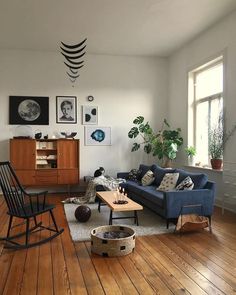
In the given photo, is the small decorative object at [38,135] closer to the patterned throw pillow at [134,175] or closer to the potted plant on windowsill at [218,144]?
the patterned throw pillow at [134,175]

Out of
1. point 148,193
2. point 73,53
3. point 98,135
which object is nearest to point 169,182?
point 148,193

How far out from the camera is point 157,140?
7.37m

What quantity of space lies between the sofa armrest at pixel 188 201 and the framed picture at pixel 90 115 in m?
3.97

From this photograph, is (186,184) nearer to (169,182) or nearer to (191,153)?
(169,182)

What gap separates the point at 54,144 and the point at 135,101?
8.22 ft

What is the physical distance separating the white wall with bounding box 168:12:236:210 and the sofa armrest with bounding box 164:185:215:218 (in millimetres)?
1333

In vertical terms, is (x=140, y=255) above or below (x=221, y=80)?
below

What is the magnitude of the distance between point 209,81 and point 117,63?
2567mm

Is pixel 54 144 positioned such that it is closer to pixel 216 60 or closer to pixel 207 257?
pixel 216 60

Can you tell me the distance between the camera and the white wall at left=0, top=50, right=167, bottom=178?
7352 mm

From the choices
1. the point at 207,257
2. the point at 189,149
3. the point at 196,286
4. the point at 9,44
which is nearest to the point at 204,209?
the point at 207,257

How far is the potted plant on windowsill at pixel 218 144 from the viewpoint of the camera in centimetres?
572

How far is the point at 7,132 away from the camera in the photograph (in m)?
7.32

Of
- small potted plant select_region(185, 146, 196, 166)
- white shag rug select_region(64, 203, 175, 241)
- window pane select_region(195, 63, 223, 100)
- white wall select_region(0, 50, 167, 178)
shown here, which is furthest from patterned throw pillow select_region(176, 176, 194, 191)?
white wall select_region(0, 50, 167, 178)
